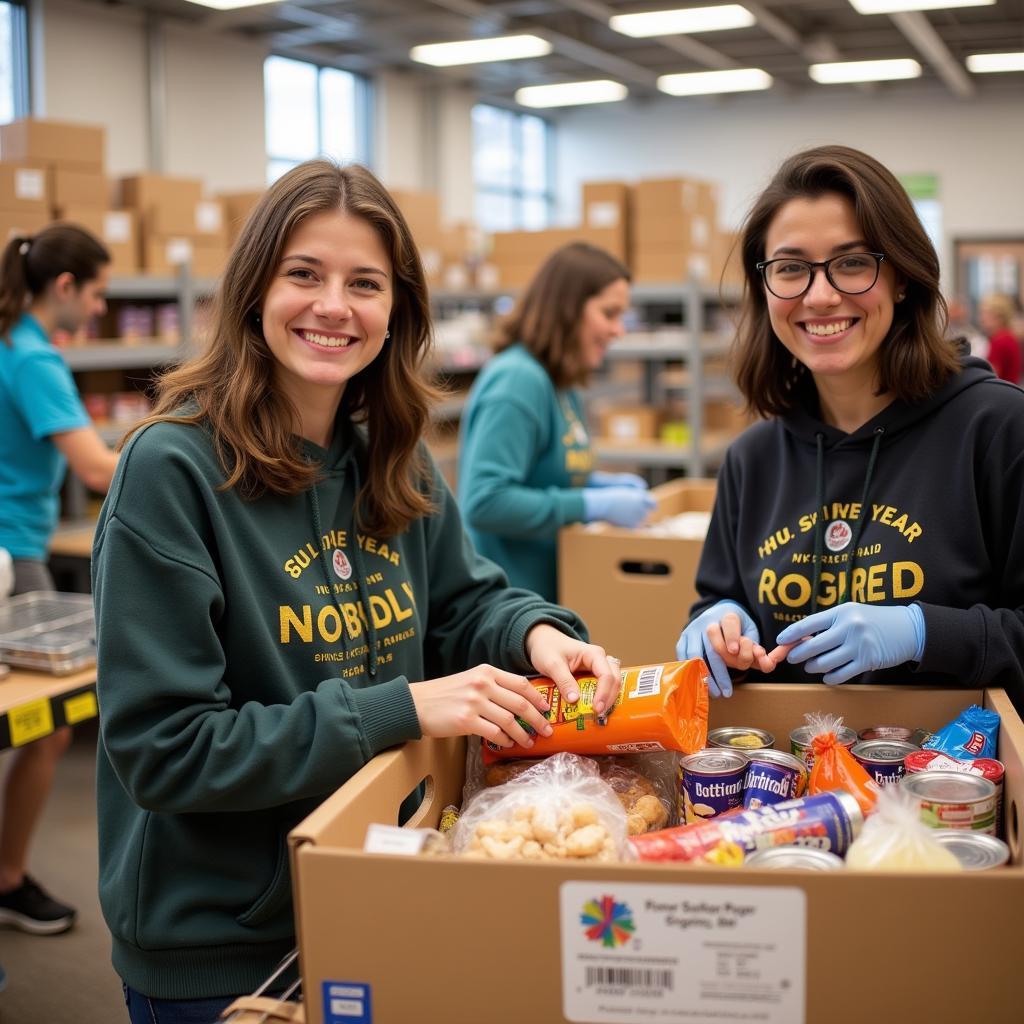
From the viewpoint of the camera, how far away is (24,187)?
492cm

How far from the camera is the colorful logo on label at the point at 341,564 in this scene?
148 cm

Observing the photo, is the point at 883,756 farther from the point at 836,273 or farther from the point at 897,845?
the point at 836,273

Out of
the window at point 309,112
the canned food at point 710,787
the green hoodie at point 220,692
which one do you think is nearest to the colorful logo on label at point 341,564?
the green hoodie at point 220,692

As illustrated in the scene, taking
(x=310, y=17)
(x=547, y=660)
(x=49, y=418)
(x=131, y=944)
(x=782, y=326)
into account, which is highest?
(x=310, y=17)

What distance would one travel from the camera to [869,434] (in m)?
1.67

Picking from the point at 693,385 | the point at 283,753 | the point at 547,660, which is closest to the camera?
the point at 283,753

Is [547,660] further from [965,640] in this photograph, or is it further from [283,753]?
[965,640]

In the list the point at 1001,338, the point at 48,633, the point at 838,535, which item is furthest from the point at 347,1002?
the point at 1001,338

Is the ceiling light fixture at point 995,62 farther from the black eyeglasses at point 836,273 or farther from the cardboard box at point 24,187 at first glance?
the black eyeglasses at point 836,273

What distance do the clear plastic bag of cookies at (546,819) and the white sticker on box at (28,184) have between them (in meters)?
4.51

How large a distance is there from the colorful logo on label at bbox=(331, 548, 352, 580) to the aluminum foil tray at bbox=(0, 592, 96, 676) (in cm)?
134

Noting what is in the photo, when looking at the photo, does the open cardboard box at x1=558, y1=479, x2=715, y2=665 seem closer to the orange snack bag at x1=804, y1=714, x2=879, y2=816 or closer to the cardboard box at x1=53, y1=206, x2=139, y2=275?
the orange snack bag at x1=804, y1=714, x2=879, y2=816

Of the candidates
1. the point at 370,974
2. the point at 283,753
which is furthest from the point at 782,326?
the point at 370,974

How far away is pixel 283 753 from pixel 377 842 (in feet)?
0.81
